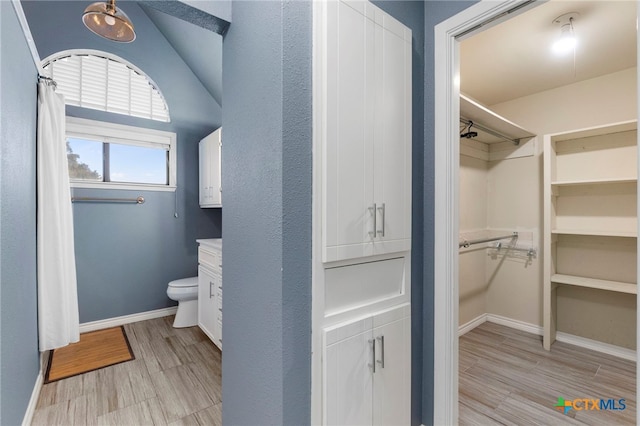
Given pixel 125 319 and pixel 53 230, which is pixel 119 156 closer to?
pixel 53 230

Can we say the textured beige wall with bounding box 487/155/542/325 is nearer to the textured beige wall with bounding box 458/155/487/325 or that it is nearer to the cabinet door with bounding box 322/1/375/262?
the textured beige wall with bounding box 458/155/487/325

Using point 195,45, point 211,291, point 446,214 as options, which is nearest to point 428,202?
point 446,214

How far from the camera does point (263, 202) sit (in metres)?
1.13

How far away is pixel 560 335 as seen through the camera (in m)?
2.84

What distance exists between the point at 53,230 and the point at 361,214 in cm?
231

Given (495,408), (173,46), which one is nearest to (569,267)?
(495,408)

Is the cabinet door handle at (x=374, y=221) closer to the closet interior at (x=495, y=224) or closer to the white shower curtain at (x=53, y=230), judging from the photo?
the closet interior at (x=495, y=224)

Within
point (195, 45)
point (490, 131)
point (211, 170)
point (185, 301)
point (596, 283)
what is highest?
point (195, 45)

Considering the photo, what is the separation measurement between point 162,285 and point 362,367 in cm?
294

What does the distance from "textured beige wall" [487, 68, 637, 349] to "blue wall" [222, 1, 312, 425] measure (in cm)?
290

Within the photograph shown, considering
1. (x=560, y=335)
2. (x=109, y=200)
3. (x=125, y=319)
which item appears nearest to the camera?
(x=560, y=335)

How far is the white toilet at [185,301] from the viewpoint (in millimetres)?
3045

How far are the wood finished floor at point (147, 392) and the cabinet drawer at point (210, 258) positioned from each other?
0.73 meters

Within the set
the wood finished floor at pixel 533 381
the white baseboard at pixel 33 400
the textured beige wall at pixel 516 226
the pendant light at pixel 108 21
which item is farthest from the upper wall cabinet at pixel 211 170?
the textured beige wall at pixel 516 226
